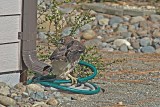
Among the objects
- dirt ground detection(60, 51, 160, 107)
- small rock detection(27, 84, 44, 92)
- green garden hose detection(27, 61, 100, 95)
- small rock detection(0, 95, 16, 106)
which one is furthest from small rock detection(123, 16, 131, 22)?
small rock detection(0, 95, 16, 106)

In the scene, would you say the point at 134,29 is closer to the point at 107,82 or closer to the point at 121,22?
the point at 121,22

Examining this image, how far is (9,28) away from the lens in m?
7.00

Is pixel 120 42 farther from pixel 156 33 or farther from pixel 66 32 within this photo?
pixel 156 33

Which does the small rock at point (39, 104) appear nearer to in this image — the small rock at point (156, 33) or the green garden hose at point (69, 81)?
the green garden hose at point (69, 81)

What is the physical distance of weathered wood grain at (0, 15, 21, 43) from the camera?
694cm

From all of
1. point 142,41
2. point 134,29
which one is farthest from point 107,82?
point 134,29

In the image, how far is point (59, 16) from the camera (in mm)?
8141

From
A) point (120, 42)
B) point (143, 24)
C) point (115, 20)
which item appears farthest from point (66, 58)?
point (115, 20)

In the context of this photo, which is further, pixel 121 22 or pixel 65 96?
pixel 121 22

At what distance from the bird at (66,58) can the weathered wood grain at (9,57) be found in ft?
1.20

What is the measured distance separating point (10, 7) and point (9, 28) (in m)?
0.22

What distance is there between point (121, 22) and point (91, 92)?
595 cm


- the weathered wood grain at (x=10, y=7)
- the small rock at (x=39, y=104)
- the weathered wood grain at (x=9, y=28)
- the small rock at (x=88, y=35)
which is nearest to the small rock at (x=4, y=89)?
the small rock at (x=39, y=104)

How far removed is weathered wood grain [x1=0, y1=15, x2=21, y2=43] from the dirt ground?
0.95 meters
